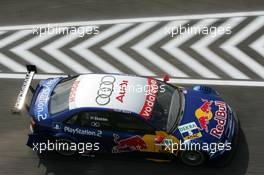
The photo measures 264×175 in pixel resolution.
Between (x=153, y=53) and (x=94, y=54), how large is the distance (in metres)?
1.92

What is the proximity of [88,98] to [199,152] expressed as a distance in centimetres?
273

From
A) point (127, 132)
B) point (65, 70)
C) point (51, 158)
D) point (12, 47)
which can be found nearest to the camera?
point (127, 132)

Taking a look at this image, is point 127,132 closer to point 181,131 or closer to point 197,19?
point 181,131

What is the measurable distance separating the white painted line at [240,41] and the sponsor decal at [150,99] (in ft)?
14.1

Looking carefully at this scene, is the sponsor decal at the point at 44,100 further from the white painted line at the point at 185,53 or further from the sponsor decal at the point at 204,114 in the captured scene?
the white painted line at the point at 185,53

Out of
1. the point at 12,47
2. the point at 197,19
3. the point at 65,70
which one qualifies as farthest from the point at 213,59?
the point at 12,47

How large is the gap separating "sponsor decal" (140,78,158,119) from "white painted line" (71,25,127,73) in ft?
11.1

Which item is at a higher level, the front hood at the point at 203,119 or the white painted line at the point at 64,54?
the white painted line at the point at 64,54

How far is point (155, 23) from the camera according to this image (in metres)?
15.7

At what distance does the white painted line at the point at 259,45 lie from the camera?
14141 millimetres

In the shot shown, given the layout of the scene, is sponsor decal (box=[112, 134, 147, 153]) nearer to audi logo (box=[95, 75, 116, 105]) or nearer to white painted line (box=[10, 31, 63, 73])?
audi logo (box=[95, 75, 116, 105])

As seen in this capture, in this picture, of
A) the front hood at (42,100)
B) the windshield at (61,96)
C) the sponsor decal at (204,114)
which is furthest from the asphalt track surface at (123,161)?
the windshield at (61,96)

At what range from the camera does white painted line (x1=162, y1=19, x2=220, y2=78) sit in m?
13.5

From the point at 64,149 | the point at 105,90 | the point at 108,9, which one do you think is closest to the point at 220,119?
the point at 105,90
